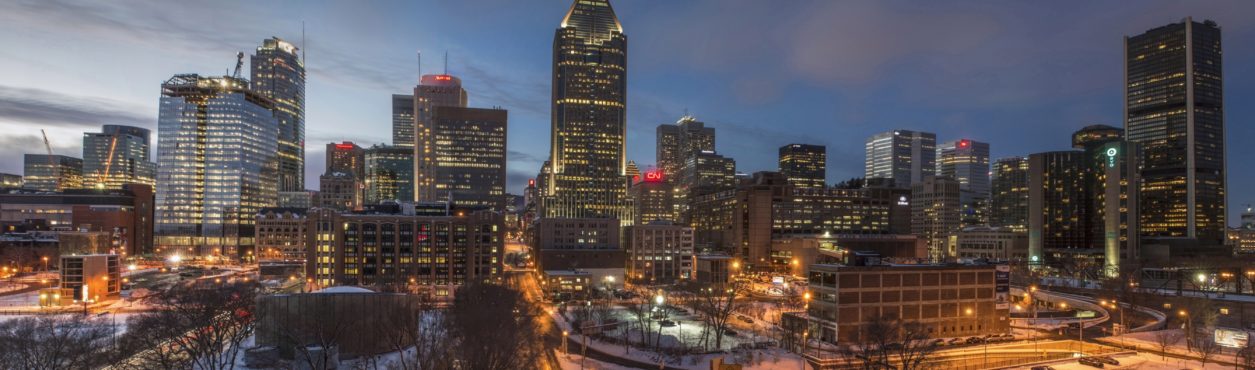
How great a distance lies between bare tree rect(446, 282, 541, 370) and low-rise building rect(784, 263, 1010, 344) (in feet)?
109

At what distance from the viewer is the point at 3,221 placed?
194 metres

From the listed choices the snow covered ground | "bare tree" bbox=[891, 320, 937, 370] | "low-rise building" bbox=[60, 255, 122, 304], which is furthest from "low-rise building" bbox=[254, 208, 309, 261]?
the snow covered ground

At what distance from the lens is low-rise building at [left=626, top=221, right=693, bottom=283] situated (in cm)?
15150

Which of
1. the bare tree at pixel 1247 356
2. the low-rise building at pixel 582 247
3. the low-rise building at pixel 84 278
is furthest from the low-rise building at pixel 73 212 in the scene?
the bare tree at pixel 1247 356

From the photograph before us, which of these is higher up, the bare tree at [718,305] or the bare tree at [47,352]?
the bare tree at [47,352]

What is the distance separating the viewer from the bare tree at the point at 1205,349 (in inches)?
2616

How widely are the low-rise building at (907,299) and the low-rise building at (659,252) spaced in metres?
69.5

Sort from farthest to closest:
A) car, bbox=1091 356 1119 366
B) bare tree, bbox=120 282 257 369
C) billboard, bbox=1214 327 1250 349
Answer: billboard, bbox=1214 327 1250 349
car, bbox=1091 356 1119 366
bare tree, bbox=120 282 257 369

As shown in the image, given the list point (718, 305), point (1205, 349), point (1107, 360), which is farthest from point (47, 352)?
point (1205, 349)

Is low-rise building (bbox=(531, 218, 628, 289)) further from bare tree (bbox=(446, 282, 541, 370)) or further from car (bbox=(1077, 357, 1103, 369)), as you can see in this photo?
car (bbox=(1077, 357, 1103, 369))

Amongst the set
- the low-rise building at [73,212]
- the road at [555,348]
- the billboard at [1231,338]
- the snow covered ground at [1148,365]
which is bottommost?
the road at [555,348]

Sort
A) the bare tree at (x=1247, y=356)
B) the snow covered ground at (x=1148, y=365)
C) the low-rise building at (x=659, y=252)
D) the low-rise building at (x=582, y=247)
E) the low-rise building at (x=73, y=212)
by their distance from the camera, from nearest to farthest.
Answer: the bare tree at (x=1247, y=356) → the snow covered ground at (x=1148, y=365) → the low-rise building at (x=582, y=247) → the low-rise building at (x=659, y=252) → the low-rise building at (x=73, y=212)

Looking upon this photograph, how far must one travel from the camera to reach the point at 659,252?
500 ft

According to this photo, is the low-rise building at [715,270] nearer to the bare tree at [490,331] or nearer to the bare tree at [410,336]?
the bare tree at [490,331]
